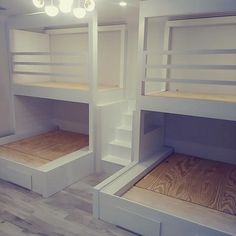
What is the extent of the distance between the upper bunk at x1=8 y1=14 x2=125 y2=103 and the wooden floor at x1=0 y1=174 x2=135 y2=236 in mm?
1343

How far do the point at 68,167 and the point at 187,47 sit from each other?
2375mm

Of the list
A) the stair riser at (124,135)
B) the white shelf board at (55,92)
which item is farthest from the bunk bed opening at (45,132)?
the stair riser at (124,135)

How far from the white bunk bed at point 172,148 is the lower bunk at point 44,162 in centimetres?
72

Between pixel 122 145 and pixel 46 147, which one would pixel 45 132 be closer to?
pixel 46 147

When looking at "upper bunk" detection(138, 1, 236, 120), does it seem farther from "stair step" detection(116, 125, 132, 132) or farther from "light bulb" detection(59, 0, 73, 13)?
"light bulb" detection(59, 0, 73, 13)

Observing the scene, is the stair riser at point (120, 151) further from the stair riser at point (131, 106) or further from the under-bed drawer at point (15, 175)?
the under-bed drawer at point (15, 175)

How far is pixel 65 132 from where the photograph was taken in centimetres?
493

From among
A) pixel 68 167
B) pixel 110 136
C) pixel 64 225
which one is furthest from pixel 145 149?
pixel 64 225

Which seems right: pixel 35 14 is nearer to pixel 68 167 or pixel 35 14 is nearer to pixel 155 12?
pixel 155 12

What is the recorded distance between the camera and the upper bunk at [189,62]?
2.80 m

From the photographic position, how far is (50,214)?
270 cm

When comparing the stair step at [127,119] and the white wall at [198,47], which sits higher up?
the white wall at [198,47]

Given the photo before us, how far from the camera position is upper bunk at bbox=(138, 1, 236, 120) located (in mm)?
2803

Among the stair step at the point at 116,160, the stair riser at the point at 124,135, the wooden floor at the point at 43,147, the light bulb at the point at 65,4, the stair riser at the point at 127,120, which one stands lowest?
the stair step at the point at 116,160
